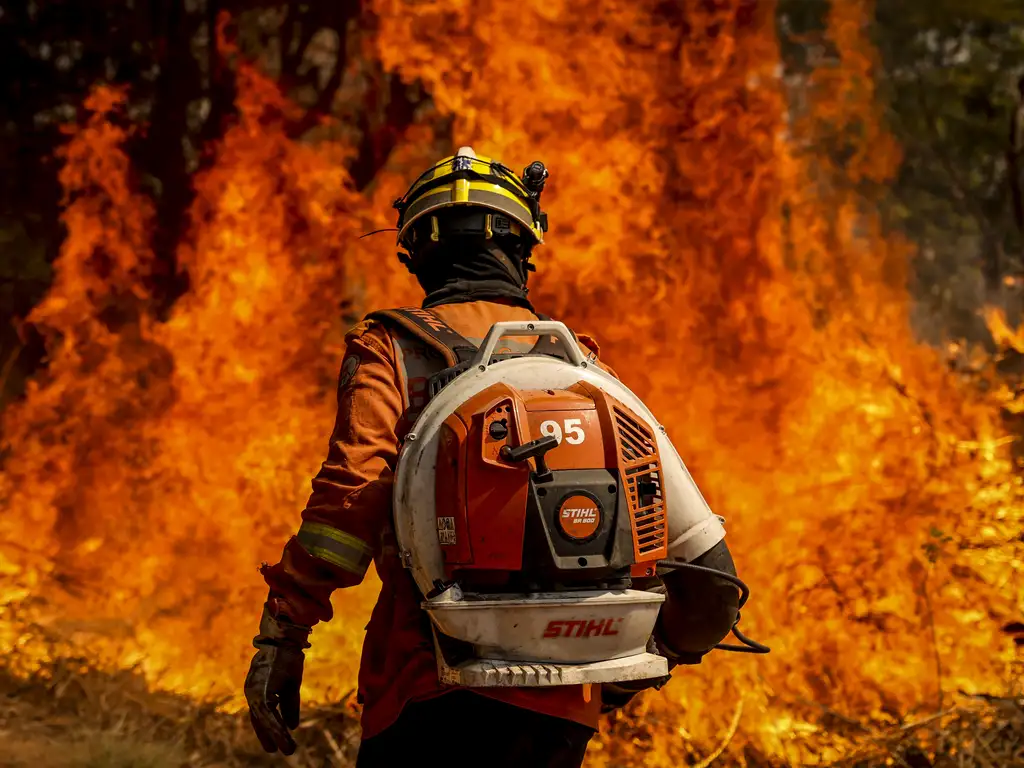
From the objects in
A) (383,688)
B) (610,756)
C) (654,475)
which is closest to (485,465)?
(654,475)

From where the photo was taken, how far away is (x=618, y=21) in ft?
23.6

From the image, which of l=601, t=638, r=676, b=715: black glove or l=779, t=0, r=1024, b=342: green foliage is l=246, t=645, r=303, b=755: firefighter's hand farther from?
l=779, t=0, r=1024, b=342: green foliage

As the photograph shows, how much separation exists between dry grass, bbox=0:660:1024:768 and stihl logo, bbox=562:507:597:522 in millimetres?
3547

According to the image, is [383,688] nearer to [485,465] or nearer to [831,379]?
[485,465]

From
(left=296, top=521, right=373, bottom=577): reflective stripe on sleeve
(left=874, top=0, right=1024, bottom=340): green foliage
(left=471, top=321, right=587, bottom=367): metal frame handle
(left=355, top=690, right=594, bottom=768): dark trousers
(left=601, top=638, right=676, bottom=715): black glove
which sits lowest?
(left=355, top=690, right=594, bottom=768): dark trousers

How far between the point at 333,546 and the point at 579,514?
66 cm

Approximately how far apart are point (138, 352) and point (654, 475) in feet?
21.0

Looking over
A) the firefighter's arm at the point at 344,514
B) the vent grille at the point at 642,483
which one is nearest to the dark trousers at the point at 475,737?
the firefighter's arm at the point at 344,514

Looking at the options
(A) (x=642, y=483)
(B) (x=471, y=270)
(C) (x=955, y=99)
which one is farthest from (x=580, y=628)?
(C) (x=955, y=99)

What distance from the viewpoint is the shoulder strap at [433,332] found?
108 inches

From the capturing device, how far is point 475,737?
100 inches

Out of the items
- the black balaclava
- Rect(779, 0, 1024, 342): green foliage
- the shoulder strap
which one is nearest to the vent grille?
the shoulder strap

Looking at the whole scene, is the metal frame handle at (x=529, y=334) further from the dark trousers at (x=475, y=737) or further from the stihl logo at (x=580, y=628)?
the dark trousers at (x=475, y=737)

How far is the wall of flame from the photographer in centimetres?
595
